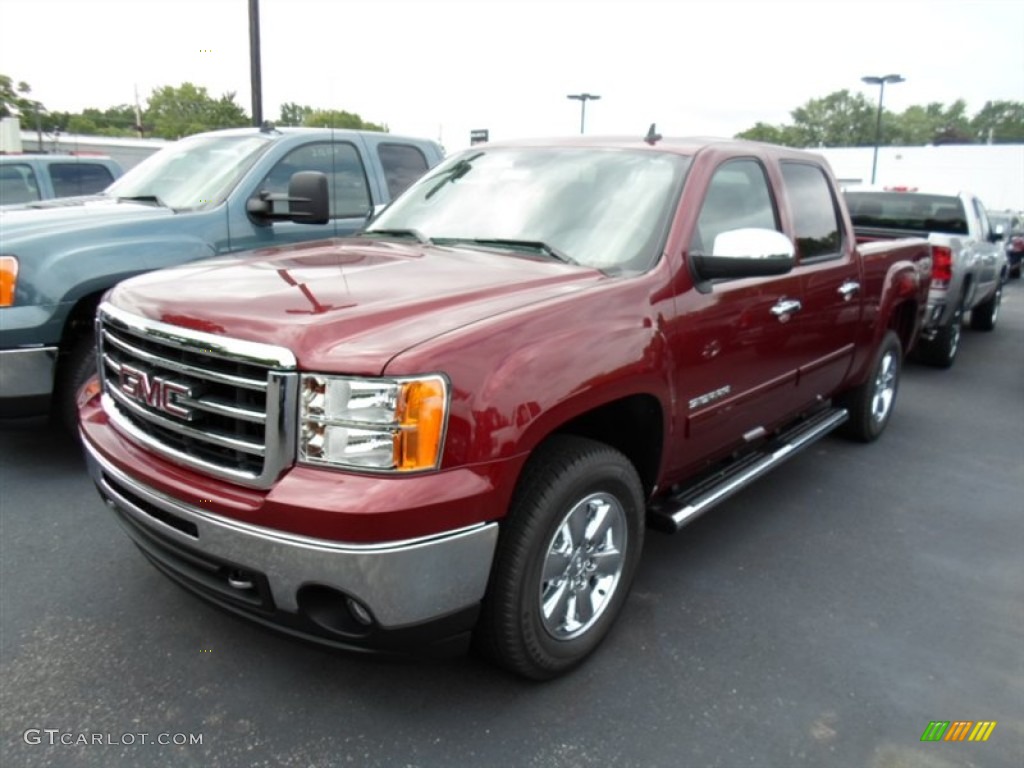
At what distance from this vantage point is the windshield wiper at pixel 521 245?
3234mm

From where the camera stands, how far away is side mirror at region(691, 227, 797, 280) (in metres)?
3.13

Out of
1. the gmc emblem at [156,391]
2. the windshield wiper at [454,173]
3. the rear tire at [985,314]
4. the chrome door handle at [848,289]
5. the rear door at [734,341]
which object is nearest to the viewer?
the gmc emblem at [156,391]

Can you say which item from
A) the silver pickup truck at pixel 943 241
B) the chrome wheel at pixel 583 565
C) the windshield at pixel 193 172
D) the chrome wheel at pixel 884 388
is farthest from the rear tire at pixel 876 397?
the windshield at pixel 193 172

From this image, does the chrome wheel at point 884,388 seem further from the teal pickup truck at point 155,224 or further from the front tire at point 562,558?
the teal pickup truck at point 155,224

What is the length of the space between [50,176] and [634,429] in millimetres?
8354

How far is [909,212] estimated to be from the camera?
927 cm

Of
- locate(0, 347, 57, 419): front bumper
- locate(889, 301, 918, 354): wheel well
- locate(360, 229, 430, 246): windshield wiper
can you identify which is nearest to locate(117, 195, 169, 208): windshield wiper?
locate(0, 347, 57, 419): front bumper

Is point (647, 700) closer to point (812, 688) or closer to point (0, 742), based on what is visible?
point (812, 688)

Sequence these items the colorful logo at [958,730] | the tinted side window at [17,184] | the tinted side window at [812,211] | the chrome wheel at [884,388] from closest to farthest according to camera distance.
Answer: the colorful logo at [958,730], the tinted side window at [812,211], the chrome wheel at [884,388], the tinted side window at [17,184]

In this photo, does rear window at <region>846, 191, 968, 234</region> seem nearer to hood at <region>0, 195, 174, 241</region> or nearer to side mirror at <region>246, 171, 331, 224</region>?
side mirror at <region>246, 171, 331, 224</region>

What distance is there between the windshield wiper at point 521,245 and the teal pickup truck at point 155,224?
53.5 inches

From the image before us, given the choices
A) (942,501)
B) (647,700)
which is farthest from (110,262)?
(942,501)

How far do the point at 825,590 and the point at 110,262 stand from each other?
159 inches

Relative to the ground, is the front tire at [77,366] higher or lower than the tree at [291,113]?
lower
